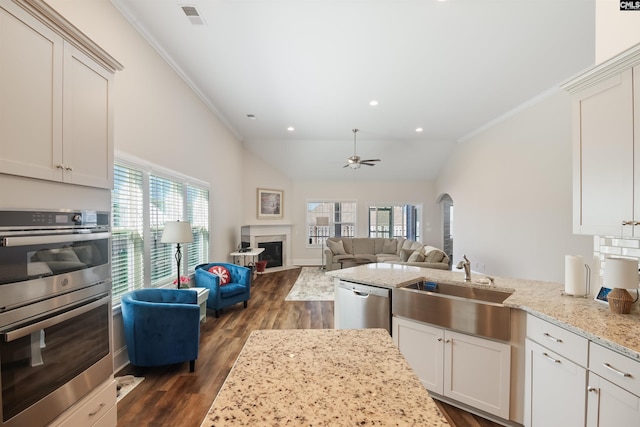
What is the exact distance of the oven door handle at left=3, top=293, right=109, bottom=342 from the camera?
1.08m

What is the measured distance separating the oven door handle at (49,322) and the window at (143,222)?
52.6 inches

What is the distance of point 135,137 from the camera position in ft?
9.16

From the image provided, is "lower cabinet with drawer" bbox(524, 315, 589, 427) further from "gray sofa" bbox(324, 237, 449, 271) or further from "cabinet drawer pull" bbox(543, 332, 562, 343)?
"gray sofa" bbox(324, 237, 449, 271)

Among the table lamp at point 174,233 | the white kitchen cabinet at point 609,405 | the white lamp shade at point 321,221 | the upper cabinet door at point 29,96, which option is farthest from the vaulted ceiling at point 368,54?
the white lamp shade at point 321,221

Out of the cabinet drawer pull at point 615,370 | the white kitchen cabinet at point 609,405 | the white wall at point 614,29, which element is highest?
the white wall at point 614,29

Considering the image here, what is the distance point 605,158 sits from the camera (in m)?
1.59

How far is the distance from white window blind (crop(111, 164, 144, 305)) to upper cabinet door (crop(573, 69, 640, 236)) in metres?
3.67

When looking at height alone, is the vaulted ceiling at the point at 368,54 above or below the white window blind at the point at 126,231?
above

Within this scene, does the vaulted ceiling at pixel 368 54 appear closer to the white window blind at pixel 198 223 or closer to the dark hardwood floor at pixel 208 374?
the white window blind at pixel 198 223

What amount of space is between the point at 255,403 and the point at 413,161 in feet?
25.4

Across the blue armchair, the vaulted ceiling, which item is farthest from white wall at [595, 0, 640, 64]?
the blue armchair

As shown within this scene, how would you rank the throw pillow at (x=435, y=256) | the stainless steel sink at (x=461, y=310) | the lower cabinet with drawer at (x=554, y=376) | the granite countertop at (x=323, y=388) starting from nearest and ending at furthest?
the granite countertop at (x=323, y=388)
the lower cabinet with drawer at (x=554, y=376)
the stainless steel sink at (x=461, y=310)
the throw pillow at (x=435, y=256)

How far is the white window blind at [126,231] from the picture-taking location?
2617 mm

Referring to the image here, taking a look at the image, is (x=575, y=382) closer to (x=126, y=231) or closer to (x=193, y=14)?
(x=126, y=231)
